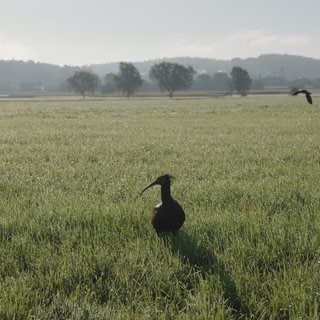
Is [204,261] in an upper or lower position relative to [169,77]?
lower

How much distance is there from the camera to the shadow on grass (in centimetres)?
352

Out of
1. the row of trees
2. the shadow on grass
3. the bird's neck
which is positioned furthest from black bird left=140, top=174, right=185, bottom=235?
the row of trees

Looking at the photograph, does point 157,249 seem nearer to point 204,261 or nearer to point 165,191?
point 204,261

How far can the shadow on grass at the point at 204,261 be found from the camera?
3.52 metres

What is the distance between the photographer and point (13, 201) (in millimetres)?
6656

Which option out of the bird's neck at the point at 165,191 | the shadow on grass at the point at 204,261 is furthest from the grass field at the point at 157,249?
the bird's neck at the point at 165,191

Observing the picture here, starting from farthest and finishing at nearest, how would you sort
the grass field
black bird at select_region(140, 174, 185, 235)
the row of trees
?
the row of trees, black bird at select_region(140, 174, 185, 235), the grass field

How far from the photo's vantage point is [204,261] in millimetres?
4328

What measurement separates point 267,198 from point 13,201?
4.25 meters

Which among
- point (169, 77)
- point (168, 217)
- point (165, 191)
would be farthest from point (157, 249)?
point (169, 77)

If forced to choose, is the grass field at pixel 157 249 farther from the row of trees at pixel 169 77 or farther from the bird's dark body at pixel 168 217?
the row of trees at pixel 169 77

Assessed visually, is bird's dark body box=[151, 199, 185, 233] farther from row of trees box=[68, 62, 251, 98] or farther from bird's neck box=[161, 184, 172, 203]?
row of trees box=[68, 62, 251, 98]

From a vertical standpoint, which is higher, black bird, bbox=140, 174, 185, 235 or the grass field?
black bird, bbox=140, 174, 185, 235

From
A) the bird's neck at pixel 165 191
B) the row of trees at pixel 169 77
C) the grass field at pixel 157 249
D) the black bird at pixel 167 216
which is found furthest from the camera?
the row of trees at pixel 169 77
